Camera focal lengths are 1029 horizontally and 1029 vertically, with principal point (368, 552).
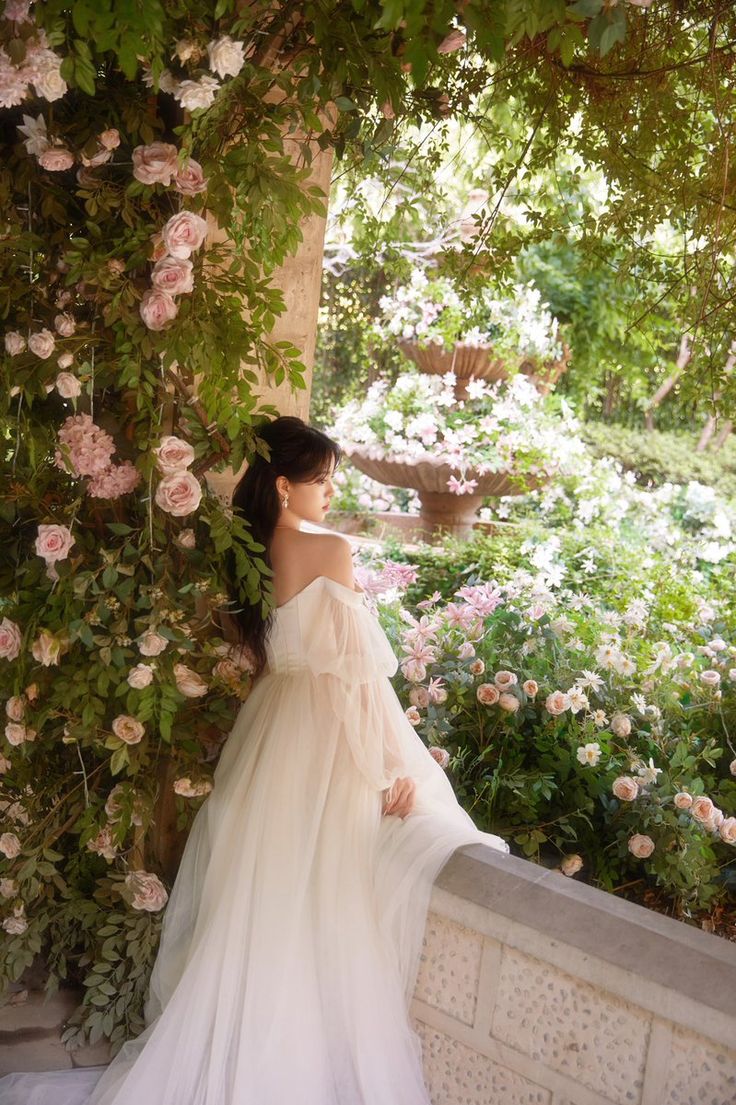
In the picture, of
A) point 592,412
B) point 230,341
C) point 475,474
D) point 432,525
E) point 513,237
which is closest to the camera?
point 230,341

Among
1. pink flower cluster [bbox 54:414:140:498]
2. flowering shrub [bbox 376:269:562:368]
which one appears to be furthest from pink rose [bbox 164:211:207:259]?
→ flowering shrub [bbox 376:269:562:368]

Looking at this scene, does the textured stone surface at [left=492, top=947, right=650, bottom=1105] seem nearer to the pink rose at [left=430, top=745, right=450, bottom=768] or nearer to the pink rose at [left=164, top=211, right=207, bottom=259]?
the pink rose at [left=430, top=745, right=450, bottom=768]

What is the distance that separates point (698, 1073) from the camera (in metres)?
1.72

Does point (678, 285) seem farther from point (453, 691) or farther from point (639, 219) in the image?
point (453, 691)

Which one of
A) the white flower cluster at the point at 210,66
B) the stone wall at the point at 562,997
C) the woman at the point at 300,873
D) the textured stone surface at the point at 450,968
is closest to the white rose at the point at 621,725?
the woman at the point at 300,873

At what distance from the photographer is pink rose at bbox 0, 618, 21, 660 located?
2139 mm

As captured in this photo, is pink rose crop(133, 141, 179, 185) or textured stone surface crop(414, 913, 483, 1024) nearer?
pink rose crop(133, 141, 179, 185)

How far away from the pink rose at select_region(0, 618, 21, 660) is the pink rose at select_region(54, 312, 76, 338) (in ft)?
2.01

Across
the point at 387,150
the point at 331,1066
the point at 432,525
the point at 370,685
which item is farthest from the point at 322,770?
the point at 432,525

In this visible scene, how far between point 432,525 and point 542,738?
3244 millimetres

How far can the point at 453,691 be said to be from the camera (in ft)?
9.61

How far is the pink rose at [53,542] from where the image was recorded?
205 centimetres

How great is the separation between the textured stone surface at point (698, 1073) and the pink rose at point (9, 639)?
1457 millimetres

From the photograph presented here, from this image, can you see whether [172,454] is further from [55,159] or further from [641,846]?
[641,846]
